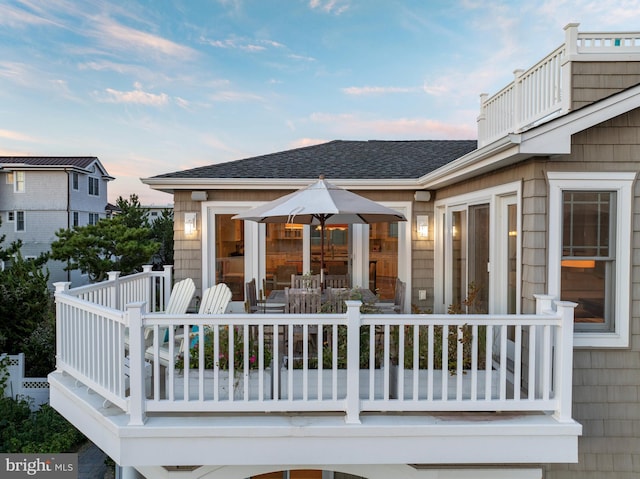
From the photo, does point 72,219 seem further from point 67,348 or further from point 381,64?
point 67,348

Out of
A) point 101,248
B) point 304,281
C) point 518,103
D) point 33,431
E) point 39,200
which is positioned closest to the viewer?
point 518,103

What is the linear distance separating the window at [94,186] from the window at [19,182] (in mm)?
2947

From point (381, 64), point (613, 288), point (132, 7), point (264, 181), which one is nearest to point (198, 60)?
point (132, 7)

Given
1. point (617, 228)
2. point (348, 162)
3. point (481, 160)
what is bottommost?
point (617, 228)

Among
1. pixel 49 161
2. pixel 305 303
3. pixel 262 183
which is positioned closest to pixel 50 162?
pixel 49 161

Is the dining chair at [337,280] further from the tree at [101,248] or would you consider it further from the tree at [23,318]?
the tree at [101,248]

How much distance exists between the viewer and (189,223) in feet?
20.7

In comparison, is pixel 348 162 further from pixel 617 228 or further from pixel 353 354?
pixel 353 354

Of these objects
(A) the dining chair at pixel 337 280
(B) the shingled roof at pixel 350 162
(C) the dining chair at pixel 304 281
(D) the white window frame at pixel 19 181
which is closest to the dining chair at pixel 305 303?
(C) the dining chair at pixel 304 281

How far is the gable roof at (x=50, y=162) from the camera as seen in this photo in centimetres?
1842

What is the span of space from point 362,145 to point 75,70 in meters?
9.58

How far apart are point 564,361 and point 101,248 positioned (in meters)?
16.2

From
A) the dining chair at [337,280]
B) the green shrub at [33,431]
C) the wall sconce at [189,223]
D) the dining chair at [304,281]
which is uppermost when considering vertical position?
the wall sconce at [189,223]

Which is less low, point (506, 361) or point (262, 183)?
point (262, 183)
